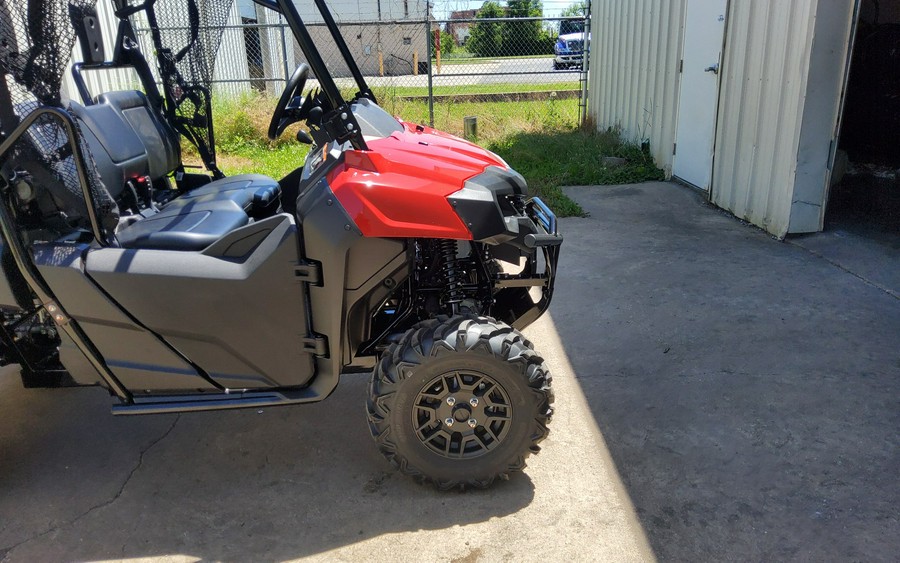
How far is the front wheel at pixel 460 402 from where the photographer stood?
259 centimetres

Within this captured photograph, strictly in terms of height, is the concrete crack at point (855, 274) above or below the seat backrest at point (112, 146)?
below

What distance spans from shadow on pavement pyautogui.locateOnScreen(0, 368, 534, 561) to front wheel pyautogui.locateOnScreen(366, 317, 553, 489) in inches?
6.8

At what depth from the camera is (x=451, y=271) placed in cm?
281

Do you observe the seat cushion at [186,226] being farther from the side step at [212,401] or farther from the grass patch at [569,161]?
the grass patch at [569,161]

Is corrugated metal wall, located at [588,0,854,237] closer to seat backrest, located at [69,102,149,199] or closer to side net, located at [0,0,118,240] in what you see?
seat backrest, located at [69,102,149,199]

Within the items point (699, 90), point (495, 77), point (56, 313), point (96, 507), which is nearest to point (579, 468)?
point (96, 507)

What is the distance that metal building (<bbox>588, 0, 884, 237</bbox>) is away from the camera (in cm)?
547

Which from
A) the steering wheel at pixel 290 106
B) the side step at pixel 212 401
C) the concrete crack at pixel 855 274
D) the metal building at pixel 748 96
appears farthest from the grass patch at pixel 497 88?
the side step at pixel 212 401

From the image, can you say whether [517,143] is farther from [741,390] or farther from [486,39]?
[486,39]

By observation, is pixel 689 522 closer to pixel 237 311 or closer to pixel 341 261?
pixel 341 261

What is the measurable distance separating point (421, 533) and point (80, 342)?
5.04 ft

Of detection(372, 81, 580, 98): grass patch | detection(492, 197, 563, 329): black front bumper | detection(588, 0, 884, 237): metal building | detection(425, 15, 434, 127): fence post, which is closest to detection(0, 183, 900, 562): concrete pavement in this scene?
detection(492, 197, 563, 329): black front bumper

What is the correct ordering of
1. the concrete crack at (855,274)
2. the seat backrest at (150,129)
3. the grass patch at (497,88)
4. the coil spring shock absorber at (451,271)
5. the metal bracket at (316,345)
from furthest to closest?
1. the grass patch at (497,88)
2. the concrete crack at (855,274)
3. the seat backrest at (150,129)
4. the coil spring shock absorber at (451,271)
5. the metal bracket at (316,345)

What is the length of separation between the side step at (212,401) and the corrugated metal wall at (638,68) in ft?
22.4
